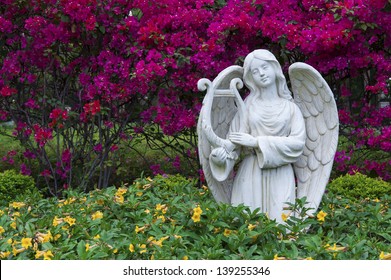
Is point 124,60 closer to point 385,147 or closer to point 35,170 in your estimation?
point 35,170

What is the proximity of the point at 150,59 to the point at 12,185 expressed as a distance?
175 centimetres

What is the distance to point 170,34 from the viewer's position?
6.43 m

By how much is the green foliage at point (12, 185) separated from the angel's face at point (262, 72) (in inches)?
105

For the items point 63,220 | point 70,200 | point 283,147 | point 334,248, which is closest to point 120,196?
point 70,200

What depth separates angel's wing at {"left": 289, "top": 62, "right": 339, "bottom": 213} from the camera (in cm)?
482

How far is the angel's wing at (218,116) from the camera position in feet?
15.4

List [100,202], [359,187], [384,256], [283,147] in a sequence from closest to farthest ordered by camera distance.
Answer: [384,256]
[283,147]
[100,202]
[359,187]

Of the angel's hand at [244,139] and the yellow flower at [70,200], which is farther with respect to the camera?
the yellow flower at [70,200]

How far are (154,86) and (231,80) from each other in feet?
6.49

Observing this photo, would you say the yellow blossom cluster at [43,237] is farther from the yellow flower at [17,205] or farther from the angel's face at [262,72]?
the angel's face at [262,72]

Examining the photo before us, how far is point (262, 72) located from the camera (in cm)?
470

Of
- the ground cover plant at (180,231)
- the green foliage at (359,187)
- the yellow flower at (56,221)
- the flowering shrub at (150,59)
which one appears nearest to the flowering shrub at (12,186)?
the flowering shrub at (150,59)

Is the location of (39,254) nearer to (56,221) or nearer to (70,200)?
(56,221)
